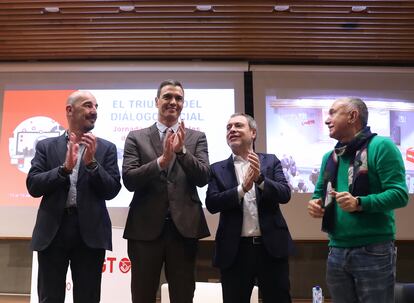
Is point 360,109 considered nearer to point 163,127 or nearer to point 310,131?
point 163,127

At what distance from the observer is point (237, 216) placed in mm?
2230

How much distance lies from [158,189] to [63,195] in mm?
491

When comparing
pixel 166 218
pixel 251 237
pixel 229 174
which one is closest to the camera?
pixel 166 218

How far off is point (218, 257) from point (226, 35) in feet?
9.27

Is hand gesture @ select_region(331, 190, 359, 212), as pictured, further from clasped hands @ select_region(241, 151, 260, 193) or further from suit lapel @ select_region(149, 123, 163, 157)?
suit lapel @ select_region(149, 123, 163, 157)

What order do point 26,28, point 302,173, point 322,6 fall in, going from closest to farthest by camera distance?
Answer: point 322,6 → point 26,28 → point 302,173

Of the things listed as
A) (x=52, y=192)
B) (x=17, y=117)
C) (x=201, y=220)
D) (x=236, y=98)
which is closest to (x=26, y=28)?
(x=17, y=117)

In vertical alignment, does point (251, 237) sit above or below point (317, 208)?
below

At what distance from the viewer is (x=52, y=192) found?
2.08 metres

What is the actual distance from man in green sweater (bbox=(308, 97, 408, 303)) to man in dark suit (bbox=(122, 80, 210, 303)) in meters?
0.63

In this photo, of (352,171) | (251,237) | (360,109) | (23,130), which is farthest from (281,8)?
(23,130)

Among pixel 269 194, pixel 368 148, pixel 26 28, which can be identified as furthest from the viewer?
pixel 26 28

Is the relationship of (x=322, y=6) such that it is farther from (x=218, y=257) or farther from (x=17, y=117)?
(x=17, y=117)

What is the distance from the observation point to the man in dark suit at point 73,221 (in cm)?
200
